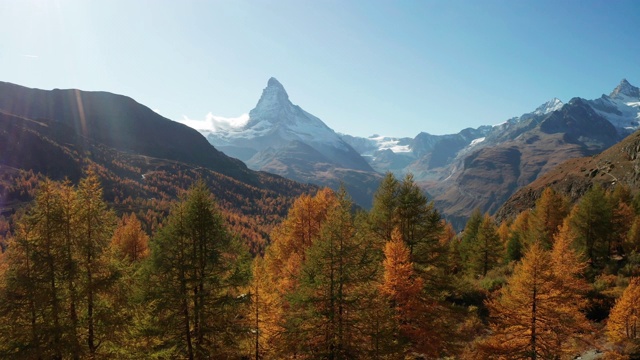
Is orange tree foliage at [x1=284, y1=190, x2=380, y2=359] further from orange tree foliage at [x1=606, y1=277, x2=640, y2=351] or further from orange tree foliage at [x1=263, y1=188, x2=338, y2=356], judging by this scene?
orange tree foliage at [x1=606, y1=277, x2=640, y2=351]

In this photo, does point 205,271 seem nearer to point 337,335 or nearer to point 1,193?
point 337,335

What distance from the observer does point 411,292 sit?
760 inches

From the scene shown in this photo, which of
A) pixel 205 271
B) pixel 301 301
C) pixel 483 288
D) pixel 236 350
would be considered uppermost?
pixel 205 271

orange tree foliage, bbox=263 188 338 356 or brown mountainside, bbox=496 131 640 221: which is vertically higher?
brown mountainside, bbox=496 131 640 221

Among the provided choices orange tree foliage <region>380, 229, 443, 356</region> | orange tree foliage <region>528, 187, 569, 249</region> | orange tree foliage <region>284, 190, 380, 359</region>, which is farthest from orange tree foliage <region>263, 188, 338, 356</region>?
orange tree foliage <region>528, 187, 569, 249</region>

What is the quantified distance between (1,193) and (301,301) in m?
147

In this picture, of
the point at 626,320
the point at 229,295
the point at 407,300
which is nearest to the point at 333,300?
the point at 229,295

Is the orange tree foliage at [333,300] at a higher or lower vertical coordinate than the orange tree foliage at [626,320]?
higher

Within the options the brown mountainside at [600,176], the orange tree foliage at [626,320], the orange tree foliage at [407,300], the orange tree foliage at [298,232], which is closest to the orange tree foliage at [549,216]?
the orange tree foliage at [626,320]

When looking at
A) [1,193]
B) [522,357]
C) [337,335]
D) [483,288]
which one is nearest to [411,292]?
[337,335]

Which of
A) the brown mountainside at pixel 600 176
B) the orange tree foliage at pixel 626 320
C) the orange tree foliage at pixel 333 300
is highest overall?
the brown mountainside at pixel 600 176

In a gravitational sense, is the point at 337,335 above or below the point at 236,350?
above

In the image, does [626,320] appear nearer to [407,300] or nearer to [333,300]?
[407,300]

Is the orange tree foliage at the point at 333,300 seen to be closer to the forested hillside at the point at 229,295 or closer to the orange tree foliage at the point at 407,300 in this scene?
the forested hillside at the point at 229,295
